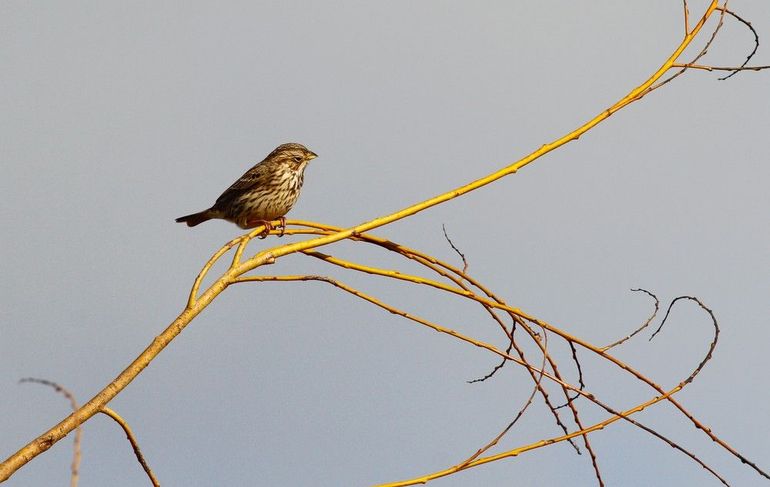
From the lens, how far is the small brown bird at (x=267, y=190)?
12.3 metres

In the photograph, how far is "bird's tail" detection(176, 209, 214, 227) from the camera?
13.6m

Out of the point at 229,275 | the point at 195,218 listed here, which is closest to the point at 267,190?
the point at 195,218

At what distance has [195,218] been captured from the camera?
541 inches

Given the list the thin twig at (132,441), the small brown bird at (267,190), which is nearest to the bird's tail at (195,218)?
the small brown bird at (267,190)

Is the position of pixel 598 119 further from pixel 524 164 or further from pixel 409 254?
pixel 409 254

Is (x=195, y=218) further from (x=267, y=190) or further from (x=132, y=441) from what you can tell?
(x=132, y=441)

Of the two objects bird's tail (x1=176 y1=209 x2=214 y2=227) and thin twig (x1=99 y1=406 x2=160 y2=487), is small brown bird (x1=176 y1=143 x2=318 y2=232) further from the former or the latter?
thin twig (x1=99 y1=406 x2=160 y2=487)

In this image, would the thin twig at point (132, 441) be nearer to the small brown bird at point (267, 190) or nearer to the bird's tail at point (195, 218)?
the small brown bird at point (267, 190)

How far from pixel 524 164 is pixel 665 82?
0.90 meters

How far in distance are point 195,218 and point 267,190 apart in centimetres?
172

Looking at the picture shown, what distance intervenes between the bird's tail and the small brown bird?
0.26m

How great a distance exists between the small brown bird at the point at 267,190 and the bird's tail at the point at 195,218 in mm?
256

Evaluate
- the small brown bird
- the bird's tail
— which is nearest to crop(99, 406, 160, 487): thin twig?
the small brown bird

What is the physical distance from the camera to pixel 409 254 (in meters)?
4.88
